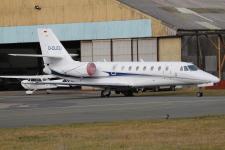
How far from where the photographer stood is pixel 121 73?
149 feet

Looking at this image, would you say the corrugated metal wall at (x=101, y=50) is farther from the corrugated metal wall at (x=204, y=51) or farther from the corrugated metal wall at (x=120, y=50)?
the corrugated metal wall at (x=204, y=51)

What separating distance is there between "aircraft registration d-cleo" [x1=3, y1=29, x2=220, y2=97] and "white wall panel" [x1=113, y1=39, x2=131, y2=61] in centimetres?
1266

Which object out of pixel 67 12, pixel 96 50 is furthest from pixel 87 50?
pixel 67 12

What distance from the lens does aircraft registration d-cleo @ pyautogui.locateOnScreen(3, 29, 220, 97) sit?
43.1 m

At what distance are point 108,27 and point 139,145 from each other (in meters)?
46.5

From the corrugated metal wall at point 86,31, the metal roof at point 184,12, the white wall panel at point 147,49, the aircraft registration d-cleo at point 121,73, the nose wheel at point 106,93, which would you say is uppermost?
the metal roof at point 184,12

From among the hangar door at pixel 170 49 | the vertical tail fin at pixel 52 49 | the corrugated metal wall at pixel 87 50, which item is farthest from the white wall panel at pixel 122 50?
the vertical tail fin at pixel 52 49

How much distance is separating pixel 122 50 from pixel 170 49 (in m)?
5.29

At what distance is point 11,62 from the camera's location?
77438 millimetres

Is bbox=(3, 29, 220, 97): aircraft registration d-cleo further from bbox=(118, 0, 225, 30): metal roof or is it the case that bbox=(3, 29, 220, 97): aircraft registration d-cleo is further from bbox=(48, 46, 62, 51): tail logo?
bbox=(118, 0, 225, 30): metal roof

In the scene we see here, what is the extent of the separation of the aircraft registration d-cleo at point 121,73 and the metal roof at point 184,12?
12.8 m

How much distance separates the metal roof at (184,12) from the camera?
59.3 metres

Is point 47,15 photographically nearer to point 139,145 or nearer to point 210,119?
point 210,119

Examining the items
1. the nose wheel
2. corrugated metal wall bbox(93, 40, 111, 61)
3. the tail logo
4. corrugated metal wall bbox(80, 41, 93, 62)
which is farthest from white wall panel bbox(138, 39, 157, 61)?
the nose wheel
